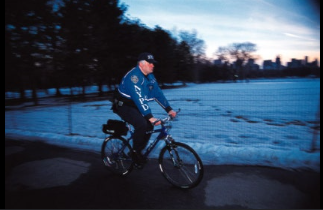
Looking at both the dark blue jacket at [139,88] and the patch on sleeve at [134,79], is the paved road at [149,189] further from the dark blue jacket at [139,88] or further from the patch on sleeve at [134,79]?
the patch on sleeve at [134,79]

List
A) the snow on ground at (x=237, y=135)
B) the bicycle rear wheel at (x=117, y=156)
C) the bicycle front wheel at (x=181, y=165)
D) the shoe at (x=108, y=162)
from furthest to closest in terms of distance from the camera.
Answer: the snow on ground at (x=237, y=135)
the shoe at (x=108, y=162)
the bicycle rear wheel at (x=117, y=156)
the bicycle front wheel at (x=181, y=165)

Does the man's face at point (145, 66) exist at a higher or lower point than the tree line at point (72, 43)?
lower

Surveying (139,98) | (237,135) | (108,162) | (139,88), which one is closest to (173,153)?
(139,98)

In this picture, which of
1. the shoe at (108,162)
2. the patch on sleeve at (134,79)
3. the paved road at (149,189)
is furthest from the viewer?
the shoe at (108,162)

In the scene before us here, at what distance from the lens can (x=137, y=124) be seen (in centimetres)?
329

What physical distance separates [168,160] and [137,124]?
78 centimetres

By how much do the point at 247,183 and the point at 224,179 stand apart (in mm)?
358

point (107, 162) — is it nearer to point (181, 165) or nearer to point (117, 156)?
point (117, 156)

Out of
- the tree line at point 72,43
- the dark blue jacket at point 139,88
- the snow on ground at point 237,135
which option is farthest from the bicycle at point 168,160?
the tree line at point 72,43

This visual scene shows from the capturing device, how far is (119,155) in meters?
3.81

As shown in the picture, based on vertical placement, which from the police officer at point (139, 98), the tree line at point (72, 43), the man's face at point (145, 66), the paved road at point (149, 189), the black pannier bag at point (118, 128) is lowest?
the paved road at point (149, 189)

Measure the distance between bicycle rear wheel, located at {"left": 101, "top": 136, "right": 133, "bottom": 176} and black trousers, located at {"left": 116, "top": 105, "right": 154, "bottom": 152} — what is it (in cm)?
36

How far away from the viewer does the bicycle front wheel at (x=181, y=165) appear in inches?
121

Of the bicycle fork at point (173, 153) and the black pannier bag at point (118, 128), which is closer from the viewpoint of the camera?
the bicycle fork at point (173, 153)
